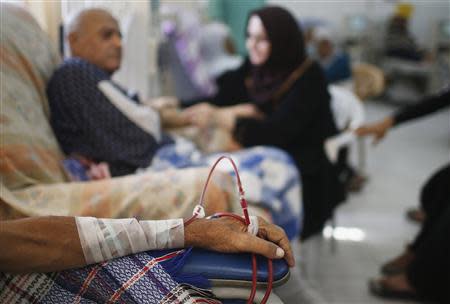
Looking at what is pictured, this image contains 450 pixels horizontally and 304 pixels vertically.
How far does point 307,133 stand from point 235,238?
1.16 metres

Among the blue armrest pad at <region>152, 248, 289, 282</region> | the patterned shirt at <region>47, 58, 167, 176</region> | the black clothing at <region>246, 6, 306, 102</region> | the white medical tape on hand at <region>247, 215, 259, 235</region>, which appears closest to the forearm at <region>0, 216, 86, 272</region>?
the blue armrest pad at <region>152, 248, 289, 282</region>

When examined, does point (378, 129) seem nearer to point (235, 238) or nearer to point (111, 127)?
point (111, 127)

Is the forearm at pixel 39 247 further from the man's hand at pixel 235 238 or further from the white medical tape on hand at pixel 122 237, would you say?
the man's hand at pixel 235 238

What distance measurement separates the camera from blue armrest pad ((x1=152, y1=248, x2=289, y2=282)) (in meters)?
0.73

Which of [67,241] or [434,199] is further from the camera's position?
[434,199]

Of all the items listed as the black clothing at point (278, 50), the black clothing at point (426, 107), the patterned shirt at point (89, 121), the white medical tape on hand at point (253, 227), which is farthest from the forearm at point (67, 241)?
the black clothing at point (426, 107)

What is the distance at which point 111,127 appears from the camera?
4.35ft

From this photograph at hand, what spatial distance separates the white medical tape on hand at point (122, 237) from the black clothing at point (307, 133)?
1038 millimetres

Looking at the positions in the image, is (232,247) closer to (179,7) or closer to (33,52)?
(33,52)

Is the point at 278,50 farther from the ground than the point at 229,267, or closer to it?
farther from the ground

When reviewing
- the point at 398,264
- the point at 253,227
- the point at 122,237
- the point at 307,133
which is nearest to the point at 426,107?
the point at 307,133

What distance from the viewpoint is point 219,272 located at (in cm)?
74

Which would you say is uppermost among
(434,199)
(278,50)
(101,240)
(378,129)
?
(278,50)

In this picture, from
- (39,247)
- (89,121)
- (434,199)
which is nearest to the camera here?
(39,247)
